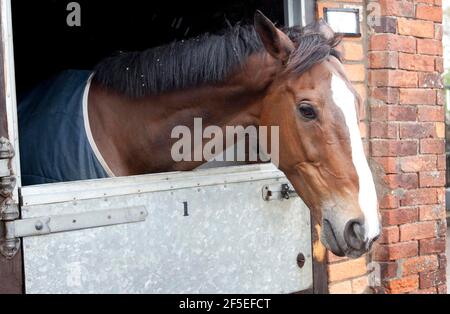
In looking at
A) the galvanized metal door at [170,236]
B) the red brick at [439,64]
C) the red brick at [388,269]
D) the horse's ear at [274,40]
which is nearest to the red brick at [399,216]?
the red brick at [388,269]

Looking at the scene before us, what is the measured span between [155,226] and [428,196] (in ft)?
5.62

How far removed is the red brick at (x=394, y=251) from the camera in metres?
2.91

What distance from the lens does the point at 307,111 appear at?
1.95m

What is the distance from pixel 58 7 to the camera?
3.90 metres

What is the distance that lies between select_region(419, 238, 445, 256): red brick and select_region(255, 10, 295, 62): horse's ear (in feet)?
5.34

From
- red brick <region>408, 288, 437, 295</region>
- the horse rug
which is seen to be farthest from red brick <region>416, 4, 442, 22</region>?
the horse rug

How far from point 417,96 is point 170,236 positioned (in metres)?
1.69

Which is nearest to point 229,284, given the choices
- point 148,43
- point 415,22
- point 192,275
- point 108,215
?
point 192,275

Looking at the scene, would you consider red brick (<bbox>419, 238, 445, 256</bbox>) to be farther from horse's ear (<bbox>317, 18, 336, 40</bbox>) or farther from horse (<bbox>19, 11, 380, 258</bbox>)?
horse's ear (<bbox>317, 18, 336, 40</bbox>)

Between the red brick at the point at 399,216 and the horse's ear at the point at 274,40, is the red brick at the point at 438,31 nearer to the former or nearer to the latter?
the red brick at the point at 399,216

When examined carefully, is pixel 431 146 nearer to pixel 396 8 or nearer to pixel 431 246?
pixel 431 246

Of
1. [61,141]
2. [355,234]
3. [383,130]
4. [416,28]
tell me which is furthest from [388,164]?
[61,141]

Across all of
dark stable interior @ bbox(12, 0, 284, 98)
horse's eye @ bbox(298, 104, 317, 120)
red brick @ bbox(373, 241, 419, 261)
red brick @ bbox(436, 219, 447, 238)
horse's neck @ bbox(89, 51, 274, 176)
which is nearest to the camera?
horse's eye @ bbox(298, 104, 317, 120)

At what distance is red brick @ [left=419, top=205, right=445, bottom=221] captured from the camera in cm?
303
